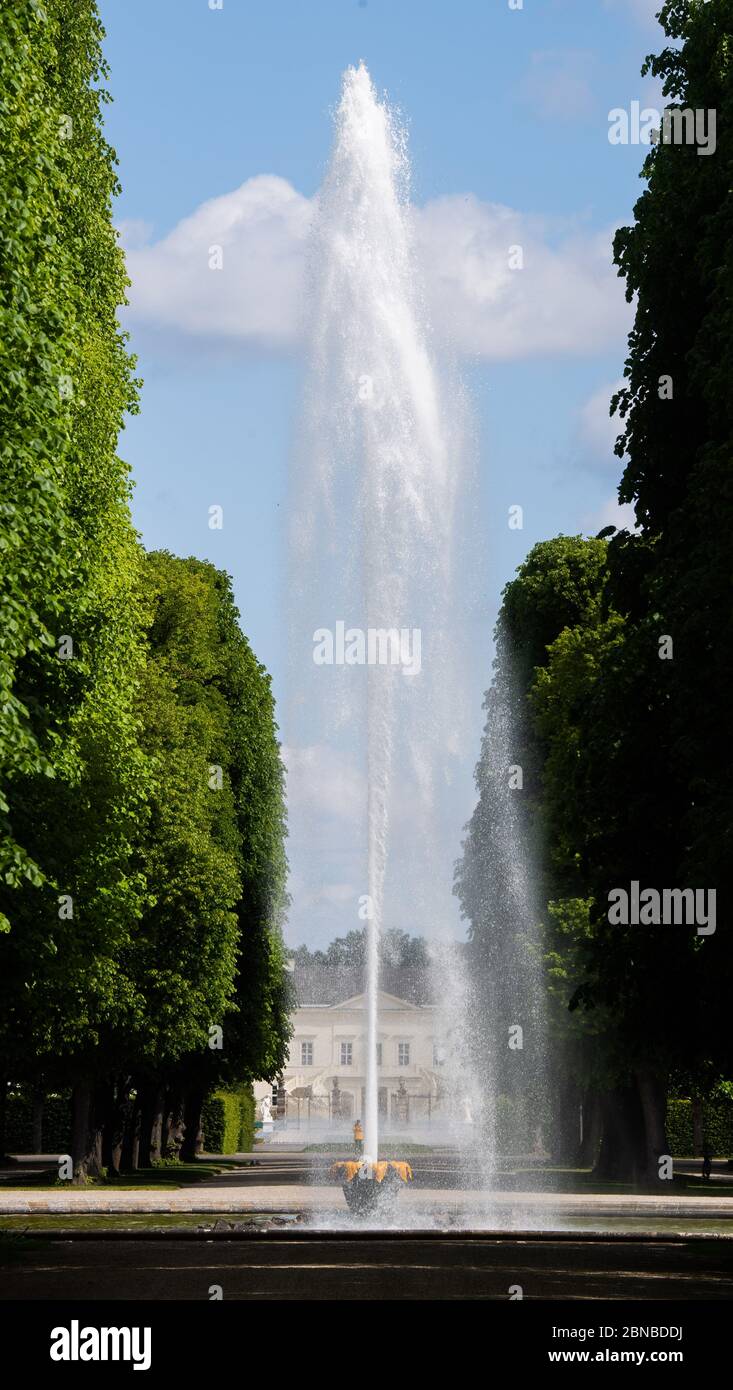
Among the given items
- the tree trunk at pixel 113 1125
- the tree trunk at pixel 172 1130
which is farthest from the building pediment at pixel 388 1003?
the tree trunk at pixel 172 1130

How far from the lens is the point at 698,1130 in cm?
8362

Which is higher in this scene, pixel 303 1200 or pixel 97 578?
pixel 97 578

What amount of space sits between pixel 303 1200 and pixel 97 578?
58.2 ft

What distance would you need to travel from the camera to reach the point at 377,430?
37.2 m

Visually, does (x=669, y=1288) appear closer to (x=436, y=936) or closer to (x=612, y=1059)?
(x=436, y=936)

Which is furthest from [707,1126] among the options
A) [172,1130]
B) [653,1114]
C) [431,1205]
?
[431,1205]

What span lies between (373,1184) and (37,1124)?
52002 mm

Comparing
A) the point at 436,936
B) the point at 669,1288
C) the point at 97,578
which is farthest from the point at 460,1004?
the point at 669,1288

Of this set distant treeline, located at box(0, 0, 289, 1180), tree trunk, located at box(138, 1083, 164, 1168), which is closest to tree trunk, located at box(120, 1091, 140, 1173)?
distant treeline, located at box(0, 0, 289, 1180)

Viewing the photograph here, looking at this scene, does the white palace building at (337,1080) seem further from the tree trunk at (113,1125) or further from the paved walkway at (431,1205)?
the paved walkway at (431,1205)

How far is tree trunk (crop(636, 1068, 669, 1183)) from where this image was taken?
50.7 metres

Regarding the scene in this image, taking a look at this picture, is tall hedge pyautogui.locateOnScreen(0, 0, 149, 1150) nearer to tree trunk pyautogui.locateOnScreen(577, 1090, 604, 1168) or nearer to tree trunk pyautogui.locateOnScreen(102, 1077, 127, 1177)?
tree trunk pyautogui.locateOnScreen(102, 1077, 127, 1177)

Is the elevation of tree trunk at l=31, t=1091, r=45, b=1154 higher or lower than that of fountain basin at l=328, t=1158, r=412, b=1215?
lower

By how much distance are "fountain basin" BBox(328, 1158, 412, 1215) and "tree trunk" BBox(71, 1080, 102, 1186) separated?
17.1 m
